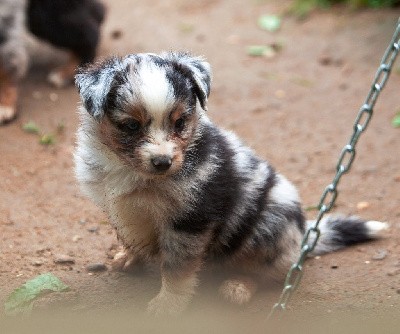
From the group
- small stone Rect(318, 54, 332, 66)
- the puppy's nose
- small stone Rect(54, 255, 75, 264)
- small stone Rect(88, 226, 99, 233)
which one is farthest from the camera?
small stone Rect(318, 54, 332, 66)

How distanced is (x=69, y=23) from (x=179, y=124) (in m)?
3.82

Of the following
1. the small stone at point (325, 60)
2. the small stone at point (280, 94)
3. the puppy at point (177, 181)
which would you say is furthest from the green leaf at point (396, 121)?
the puppy at point (177, 181)

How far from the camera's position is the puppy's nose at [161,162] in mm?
3922

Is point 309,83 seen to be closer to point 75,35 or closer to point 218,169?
point 75,35

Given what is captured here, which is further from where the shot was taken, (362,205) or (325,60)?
(325,60)

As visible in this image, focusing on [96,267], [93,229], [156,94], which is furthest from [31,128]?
[156,94]

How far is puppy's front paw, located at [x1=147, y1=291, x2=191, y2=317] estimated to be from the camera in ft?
14.6

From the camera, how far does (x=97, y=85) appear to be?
13.3 ft

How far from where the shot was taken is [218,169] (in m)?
4.31

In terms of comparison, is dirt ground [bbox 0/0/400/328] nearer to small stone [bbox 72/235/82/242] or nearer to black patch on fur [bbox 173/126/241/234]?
small stone [bbox 72/235/82/242]

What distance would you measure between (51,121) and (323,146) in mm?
2360

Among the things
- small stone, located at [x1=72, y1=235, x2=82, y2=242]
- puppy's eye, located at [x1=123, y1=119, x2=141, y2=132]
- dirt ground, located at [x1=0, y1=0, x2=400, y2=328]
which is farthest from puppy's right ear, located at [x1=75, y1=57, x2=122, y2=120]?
small stone, located at [x1=72, y1=235, x2=82, y2=242]

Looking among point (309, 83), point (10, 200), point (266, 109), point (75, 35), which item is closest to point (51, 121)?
point (75, 35)

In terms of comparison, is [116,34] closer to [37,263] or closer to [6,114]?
[6,114]
